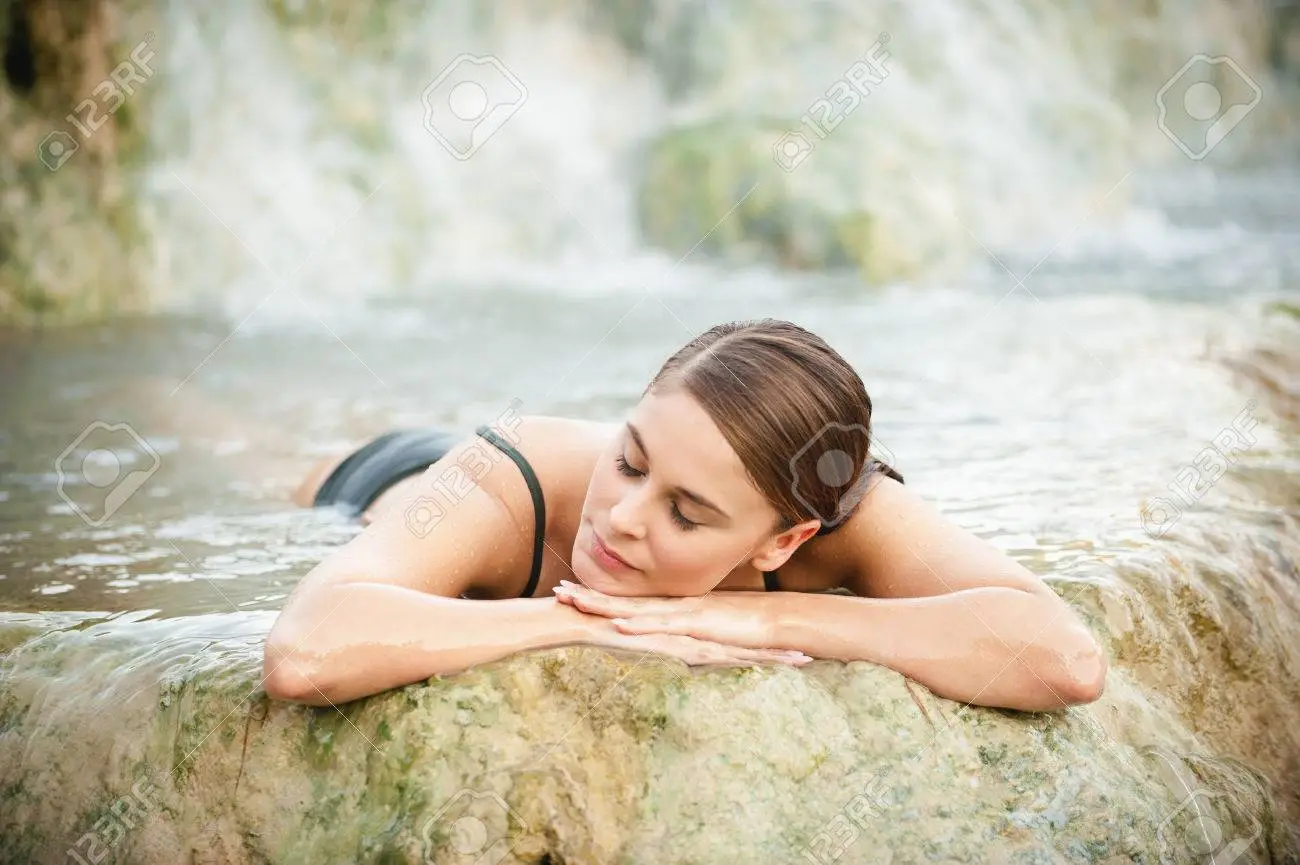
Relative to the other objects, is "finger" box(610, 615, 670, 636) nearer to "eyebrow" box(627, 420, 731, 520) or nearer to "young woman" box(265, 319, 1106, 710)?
"young woman" box(265, 319, 1106, 710)

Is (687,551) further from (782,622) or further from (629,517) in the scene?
(782,622)

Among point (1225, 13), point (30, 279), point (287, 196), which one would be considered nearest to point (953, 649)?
point (30, 279)

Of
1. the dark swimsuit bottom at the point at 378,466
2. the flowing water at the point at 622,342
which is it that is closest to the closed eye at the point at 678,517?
the flowing water at the point at 622,342

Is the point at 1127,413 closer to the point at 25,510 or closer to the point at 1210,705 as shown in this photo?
the point at 1210,705

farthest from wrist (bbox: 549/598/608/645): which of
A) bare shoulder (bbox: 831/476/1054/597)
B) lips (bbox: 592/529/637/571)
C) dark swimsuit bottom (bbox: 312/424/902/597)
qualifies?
dark swimsuit bottom (bbox: 312/424/902/597)

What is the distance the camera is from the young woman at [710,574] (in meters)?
2.36

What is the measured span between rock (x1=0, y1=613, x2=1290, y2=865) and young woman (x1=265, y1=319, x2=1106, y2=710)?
66 mm

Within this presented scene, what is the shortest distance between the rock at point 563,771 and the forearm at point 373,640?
42 millimetres

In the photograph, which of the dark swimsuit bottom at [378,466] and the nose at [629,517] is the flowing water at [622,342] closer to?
the dark swimsuit bottom at [378,466]

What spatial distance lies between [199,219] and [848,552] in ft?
27.2

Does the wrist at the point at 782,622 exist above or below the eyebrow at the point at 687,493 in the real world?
below

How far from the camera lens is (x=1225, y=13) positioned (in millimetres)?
21016

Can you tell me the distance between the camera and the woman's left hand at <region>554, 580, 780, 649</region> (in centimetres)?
250

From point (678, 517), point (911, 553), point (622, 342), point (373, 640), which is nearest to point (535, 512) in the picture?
point (678, 517)
